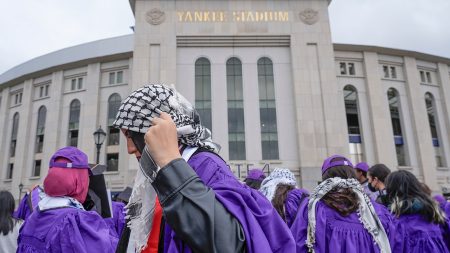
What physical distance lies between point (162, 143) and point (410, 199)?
3.63 meters

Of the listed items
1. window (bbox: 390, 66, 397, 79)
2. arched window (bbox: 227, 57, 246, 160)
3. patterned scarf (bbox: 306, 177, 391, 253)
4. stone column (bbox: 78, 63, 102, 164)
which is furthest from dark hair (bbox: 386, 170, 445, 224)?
window (bbox: 390, 66, 397, 79)

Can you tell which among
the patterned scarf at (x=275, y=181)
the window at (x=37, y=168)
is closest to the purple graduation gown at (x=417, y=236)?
the patterned scarf at (x=275, y=181)

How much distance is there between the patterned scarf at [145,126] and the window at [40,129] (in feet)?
118

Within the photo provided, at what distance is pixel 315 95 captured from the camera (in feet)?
82.3

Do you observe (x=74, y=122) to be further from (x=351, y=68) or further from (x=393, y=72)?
(x=393, y=72)

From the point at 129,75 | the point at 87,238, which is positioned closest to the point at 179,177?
the point at 87,238

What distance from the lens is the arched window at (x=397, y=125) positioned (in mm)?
30591

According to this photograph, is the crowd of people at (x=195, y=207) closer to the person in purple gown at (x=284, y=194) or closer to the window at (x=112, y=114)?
the person in purple gown at (x=284, y=194)

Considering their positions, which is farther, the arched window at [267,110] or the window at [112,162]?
the window at [112,162]

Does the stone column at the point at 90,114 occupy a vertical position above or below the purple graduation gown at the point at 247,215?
above

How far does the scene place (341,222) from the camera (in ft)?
10.8

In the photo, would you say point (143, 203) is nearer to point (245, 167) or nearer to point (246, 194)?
point (246, 194)

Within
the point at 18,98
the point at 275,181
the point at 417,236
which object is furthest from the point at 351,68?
the point at 18,98

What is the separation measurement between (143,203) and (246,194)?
1.72 feet
